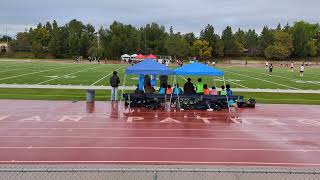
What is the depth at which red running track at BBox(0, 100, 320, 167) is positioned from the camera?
11977 millimetres

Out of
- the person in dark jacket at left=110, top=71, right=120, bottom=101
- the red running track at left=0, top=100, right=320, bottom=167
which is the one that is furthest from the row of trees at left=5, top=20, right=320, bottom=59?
the red running track at left=0, top=100, right=320, bottom=167

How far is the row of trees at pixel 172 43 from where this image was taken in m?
116

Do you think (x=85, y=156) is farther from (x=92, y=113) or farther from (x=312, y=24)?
(x=312, y=24)

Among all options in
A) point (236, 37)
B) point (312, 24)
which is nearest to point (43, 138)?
point (236, 37)

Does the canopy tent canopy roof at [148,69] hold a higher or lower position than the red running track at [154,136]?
higher

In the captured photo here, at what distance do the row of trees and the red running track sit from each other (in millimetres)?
94758

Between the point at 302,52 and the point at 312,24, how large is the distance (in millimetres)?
29670

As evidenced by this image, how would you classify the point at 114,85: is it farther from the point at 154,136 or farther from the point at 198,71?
the point at 154,136

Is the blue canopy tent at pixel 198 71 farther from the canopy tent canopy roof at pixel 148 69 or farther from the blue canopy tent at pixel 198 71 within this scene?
the canopy tent canopy roof at pixel 148 69

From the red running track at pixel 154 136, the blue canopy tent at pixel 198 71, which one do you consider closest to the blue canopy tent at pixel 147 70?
the blue canopy tent at pixel 198 71

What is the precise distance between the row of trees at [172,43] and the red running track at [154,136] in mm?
94758

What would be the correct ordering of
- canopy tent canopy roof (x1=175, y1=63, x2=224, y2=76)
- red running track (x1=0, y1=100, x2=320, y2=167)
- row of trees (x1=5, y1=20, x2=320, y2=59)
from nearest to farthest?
1. red running track (x1=0, y1=100, x2=320, y2=167)
2. canopy tent canopy roof (x1=175, y1=63, x2=224, y2=76)
3. row of trees (x1=5, y1=20, x2=320, y2=59)

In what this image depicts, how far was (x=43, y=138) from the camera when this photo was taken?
1421 centimetres

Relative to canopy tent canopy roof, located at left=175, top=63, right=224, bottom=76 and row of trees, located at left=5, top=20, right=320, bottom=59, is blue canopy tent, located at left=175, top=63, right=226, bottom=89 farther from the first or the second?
row of trees, located at left=5, top=20, right=320, bottom=59
